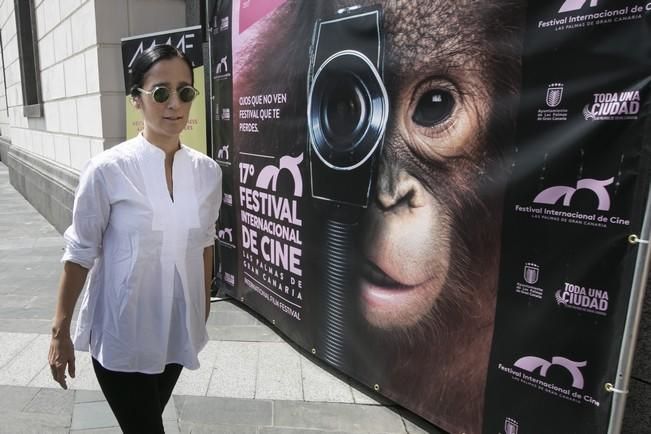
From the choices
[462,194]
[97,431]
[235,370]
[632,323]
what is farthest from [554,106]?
[97,431]

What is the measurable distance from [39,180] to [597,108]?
992cm

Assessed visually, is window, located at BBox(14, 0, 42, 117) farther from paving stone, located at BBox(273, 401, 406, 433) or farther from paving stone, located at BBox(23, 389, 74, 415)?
paving stone, located at BBox(273, 401, 406, 433)

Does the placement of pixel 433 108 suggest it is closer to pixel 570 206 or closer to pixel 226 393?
pixel 570 206

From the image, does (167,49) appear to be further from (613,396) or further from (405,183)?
(613,396)

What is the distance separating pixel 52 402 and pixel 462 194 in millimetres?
2824

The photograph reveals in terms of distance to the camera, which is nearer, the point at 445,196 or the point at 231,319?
the point at 445,196

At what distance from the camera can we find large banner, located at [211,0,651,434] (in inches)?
76.4

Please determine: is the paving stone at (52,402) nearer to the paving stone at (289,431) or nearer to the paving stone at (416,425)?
the paving stone at (289,431)

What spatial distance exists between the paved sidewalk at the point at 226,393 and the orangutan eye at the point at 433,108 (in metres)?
1.80

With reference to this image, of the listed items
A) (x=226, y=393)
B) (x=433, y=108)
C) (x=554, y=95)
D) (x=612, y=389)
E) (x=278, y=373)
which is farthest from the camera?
(x=278, y=373)

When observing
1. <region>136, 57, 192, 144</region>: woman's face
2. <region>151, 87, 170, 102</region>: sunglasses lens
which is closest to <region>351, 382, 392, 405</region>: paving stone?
<region>136, 57, 192, 144</region>: woman's face

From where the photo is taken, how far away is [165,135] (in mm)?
1870

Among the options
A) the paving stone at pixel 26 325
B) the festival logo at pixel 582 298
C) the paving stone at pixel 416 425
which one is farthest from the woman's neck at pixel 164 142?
the paving stone at pixel 26 325

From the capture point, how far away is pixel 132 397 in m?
1.92
